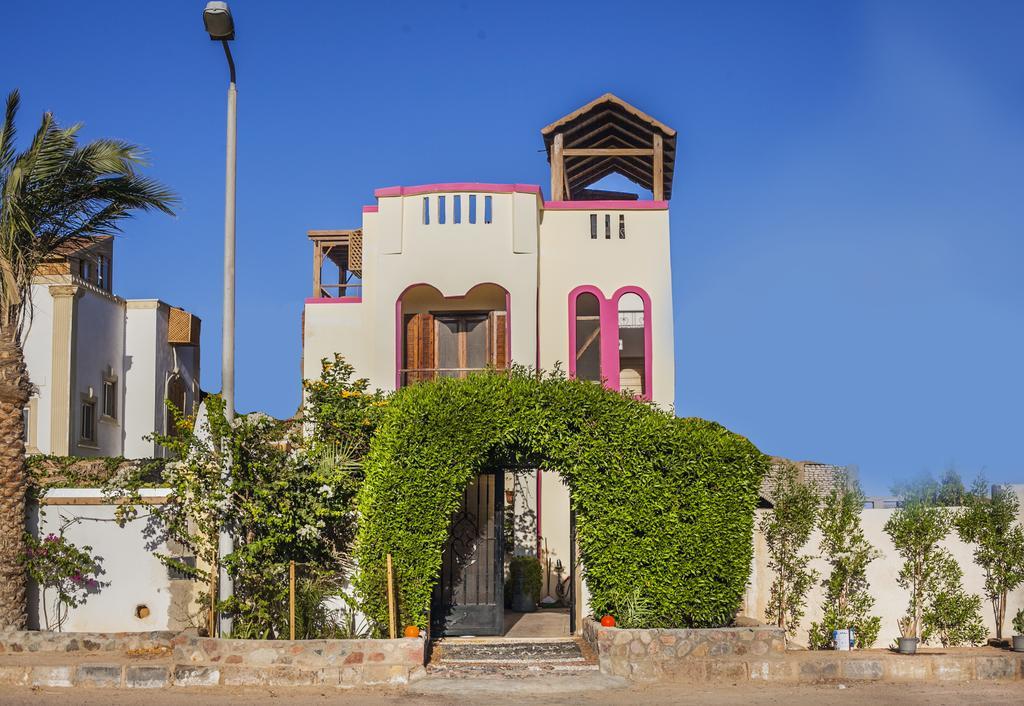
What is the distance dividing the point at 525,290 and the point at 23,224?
9892 millimetres

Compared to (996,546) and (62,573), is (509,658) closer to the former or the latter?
(62,573)

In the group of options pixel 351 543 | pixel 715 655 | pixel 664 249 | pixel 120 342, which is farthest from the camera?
pixel 120 342

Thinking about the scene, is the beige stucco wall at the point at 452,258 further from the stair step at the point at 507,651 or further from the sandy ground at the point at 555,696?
the sandy ground at the point at 555,696

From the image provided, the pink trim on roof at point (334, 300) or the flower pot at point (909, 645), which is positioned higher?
the pink trim on roof at point (334, 300)

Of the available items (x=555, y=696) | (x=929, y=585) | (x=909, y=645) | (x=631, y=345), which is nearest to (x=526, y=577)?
(x=631, y=345)

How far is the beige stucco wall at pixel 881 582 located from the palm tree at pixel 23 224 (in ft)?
35.7

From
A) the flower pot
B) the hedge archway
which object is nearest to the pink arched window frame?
the hedge archway

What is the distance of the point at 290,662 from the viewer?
45.5 feet

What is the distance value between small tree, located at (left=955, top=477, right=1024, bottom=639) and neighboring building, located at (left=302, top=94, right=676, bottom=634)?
7.60m

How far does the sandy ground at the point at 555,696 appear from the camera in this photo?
12.8 meters

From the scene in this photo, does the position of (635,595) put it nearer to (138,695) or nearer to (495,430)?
(495,430)

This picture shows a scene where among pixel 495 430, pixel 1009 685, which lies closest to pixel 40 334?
pixel 495 430

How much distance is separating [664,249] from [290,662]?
42.1 feet

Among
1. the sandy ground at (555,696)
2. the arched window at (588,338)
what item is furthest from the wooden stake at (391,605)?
the arched window at (588,338)
